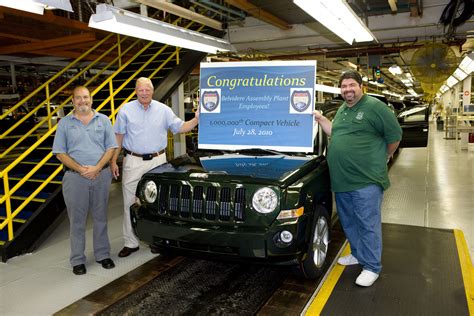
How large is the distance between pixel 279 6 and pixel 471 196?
5.16 meters

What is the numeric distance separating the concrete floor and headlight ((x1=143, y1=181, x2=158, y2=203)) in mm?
946

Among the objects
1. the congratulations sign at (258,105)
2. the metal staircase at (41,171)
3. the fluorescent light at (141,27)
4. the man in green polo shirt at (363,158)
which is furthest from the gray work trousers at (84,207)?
the man in green polo shirt at (363,158)

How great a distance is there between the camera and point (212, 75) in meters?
4.40

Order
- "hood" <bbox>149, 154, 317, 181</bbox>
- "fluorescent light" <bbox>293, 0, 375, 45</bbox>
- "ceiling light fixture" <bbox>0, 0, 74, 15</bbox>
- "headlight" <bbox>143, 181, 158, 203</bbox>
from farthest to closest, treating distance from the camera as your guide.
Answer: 1. "fluorescent light" <bbox>293, 0, 375, 45</bbox>
2. "ceiling light fixture" <bbox>0, 0, 74, 15</bbox>
3. "headlight" <bbox>143, 181, 158, 203</bbox>
4. "hood" <bbox>149, 154, 317, 181</bbox>

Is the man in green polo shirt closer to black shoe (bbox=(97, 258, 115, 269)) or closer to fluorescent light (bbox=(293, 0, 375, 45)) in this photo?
fluorescent light (bbox=(293, 0, 375, 45))

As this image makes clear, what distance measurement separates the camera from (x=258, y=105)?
4.16m

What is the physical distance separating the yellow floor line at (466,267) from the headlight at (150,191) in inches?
110

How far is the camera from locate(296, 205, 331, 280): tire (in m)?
3.51

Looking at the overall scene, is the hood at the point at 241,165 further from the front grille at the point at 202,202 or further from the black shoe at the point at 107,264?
the black shoe at the point at 107,264

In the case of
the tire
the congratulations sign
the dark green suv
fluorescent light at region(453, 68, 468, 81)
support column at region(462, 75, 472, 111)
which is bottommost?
the tire

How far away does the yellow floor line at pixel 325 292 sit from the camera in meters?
3.15

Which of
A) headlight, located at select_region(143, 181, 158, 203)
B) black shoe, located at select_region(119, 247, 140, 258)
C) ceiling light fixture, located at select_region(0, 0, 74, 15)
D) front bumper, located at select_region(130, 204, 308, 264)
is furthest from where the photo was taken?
black shoe, located at select_region(119, 247, 140, 258)

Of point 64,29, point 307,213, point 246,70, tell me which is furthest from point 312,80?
point 64,29

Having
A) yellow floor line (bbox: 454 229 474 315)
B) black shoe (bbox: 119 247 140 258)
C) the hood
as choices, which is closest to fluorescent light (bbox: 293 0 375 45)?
the hood
